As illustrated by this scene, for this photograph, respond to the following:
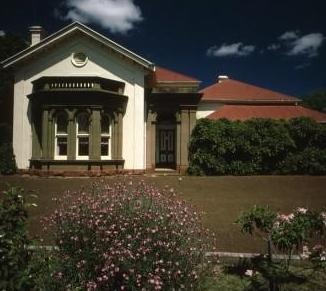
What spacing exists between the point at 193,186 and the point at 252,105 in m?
12.4

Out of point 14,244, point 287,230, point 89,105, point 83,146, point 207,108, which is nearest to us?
point 14,244

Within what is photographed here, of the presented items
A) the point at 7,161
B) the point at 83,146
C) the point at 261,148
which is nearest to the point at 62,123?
the point at 83,146

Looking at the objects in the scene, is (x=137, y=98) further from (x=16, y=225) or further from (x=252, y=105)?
(x=16, y=225)

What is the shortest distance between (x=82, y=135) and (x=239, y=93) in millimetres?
12927

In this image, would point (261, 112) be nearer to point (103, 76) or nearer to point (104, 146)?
point (103, 76)

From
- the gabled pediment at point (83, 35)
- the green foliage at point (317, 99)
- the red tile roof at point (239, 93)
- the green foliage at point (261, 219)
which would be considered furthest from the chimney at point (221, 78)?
the green foliage at point (317, 99)

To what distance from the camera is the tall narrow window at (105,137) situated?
71.2 ft

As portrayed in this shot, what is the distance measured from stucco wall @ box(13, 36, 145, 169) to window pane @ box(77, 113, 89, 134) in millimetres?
2124

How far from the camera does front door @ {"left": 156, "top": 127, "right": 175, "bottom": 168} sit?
2520 centimetres

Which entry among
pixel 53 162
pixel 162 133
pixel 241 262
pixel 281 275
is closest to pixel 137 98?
pixel 162 133

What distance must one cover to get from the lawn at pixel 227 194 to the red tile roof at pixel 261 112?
21.8ft

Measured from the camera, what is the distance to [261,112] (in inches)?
1045

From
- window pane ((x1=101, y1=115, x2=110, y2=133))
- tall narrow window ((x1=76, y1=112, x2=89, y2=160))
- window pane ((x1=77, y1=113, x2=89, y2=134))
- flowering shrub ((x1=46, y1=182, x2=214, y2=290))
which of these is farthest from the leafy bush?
flowering shrub ((x1=46, y1=182, x2=214, y2=290))

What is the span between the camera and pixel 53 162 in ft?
67.9
